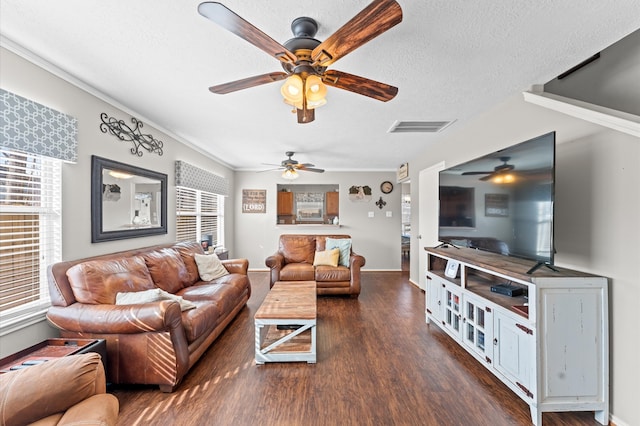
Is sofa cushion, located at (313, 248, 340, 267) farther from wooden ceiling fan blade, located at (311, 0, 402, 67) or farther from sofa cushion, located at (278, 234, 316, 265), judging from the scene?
wooden ceiling fan blade, located at (311, 0, 402, 67)

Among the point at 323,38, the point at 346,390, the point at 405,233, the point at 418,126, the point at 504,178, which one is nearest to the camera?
the point at 323,38

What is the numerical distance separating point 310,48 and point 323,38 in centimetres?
24

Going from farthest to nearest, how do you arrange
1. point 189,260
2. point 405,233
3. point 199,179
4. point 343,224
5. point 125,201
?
point 405,233
point 343,224
point 199,179
point 189,260
point 125,201

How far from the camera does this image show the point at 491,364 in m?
2.04

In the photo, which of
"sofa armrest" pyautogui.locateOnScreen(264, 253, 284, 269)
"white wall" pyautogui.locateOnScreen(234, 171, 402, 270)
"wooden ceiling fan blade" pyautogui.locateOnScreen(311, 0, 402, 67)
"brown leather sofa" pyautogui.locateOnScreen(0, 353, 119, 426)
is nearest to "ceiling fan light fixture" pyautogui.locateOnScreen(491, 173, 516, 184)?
"wooden ceiling fan blade" pyautogui.locateOnScreen(311, 0, 402, 67)

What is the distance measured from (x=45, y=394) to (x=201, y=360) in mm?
1655

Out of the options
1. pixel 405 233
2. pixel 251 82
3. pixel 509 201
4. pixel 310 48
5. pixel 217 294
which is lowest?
pixel 217 294

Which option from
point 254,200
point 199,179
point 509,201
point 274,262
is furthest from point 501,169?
point 254,200

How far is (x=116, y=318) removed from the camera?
1901mm

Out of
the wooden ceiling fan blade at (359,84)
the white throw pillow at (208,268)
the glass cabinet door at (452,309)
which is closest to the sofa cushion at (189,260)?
the white throw pillow at (208,268)

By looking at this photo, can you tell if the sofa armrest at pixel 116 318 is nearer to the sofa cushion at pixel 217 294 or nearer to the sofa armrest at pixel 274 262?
the sofa cushion at pixel 217 294

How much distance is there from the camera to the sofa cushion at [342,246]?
4.53 m

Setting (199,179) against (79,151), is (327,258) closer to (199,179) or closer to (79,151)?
(199,179)

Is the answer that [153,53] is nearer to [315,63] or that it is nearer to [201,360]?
[315,63]
